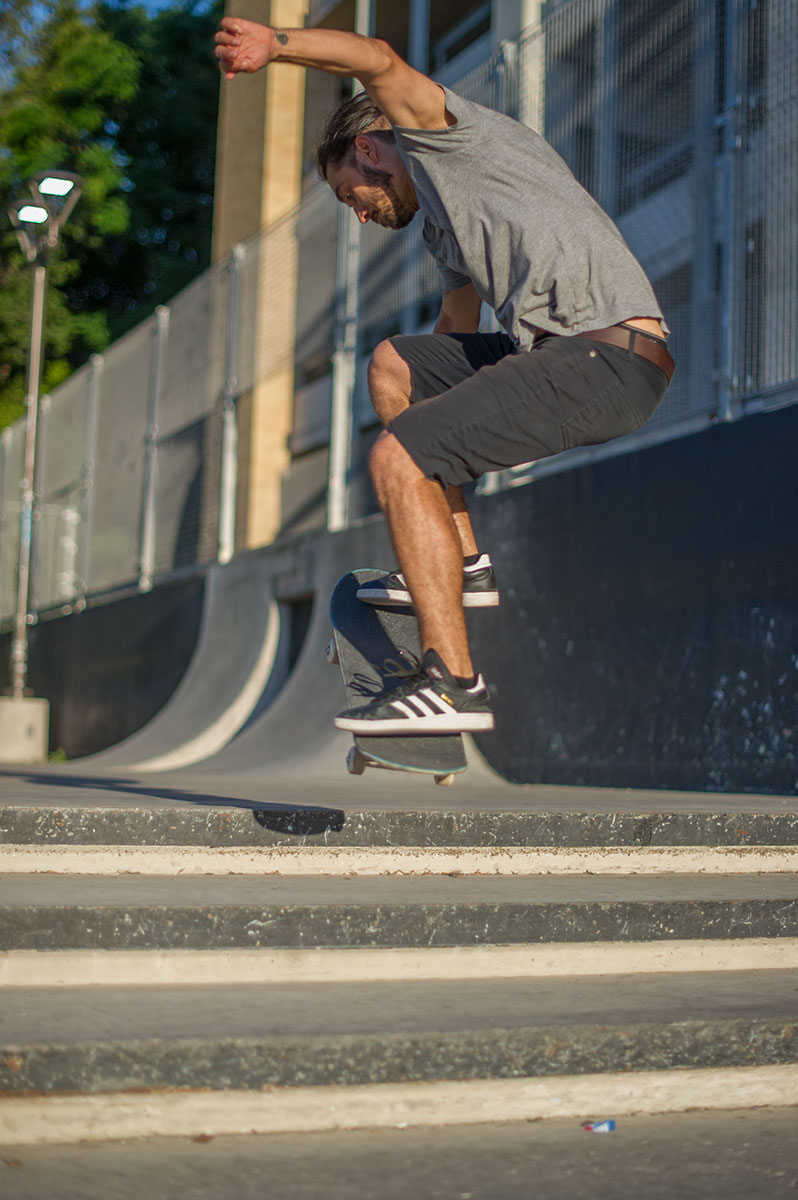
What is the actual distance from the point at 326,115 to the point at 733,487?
9.78 feet

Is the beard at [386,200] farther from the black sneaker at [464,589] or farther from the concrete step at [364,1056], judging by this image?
the concrete step at [364,1056]

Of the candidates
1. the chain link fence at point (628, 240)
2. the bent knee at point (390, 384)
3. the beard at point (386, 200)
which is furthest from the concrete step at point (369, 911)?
the chain link fence at point (628, 240)

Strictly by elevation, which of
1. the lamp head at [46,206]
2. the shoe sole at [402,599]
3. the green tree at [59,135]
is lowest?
the shoe sole at [402,599]

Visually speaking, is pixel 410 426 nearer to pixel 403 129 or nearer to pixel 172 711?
pixel 403 129

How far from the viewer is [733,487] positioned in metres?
5.82

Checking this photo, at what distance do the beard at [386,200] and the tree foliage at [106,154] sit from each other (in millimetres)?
28373

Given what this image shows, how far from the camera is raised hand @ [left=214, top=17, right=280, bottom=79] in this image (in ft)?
9.21

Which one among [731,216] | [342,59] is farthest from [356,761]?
[731,216]

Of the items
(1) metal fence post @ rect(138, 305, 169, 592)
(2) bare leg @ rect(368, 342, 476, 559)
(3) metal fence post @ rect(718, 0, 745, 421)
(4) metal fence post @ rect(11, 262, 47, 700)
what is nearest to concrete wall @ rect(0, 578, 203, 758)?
(1) metal fence post @ rect(138, 305, 169, 592)

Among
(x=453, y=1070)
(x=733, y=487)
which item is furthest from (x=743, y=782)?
(x=453, y=1070)

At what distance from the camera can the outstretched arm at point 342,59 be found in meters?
2.82

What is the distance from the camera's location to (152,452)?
14188 mm

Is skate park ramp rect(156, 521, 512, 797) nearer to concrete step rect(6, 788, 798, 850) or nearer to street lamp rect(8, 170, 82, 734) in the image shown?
concrete step rect(6, 788, 798, 850)

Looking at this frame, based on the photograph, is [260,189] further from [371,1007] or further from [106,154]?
[371,1007]
